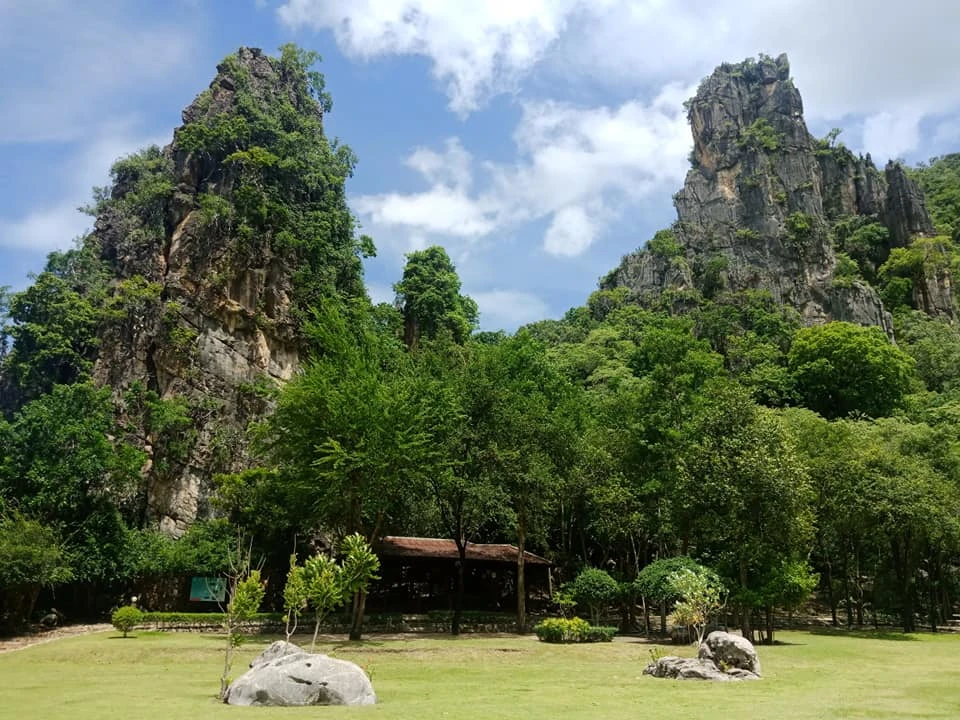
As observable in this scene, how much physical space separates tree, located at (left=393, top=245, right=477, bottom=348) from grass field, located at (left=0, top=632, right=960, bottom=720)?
96.1 feet

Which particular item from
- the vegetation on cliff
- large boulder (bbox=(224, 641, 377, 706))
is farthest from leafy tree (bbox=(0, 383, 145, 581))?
large boulder (bbox=(224, 641, 377, 706))

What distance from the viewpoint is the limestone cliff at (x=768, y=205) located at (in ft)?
224

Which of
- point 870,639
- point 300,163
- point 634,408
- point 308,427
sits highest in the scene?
point 300,163

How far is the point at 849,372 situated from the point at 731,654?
45.6 m

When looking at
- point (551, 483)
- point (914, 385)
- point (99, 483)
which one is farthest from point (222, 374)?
point (914, 385)

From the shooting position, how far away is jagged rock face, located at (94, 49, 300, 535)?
1473 inches

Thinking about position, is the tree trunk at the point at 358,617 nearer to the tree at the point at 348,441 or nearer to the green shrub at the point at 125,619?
the tree at the point at 348,441

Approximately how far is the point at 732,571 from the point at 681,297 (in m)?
43.4

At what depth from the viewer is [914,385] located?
55844 mm

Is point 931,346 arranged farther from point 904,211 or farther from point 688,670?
point 688,670

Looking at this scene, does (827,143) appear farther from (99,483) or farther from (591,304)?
(99,483)

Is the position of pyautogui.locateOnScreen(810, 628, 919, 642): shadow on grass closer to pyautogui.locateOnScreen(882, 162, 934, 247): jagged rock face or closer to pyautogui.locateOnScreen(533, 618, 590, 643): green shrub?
pyautogui.locateOnScreen(533, 618, 590, 643): green shrub

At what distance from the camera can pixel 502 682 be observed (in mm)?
15078

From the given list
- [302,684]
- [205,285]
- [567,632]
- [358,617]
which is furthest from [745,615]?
[205,285]
